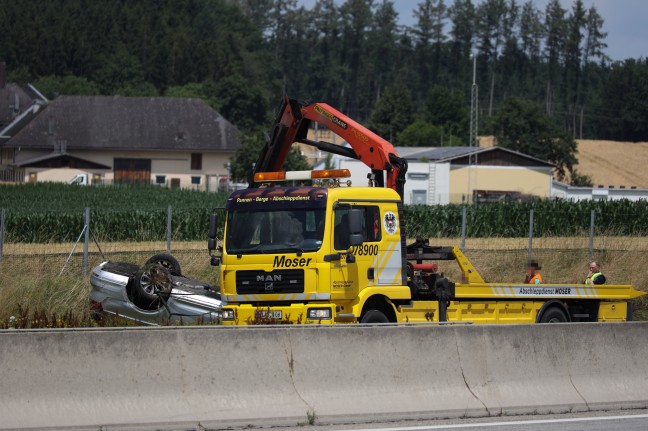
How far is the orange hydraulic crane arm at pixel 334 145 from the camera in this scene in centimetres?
1781

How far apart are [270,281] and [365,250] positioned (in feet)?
4.82

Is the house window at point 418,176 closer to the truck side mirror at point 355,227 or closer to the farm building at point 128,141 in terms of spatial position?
the farm building at point 128,141

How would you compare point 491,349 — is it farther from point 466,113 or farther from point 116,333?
point 466,113

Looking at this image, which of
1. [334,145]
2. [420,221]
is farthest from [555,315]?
[420,221]

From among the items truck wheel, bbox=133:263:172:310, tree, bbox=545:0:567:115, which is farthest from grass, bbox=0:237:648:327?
→ tree, bbox=545:0:567:115

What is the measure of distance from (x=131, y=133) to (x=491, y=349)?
8525 cm

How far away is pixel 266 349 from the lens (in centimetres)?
1080

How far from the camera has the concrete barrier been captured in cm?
1005

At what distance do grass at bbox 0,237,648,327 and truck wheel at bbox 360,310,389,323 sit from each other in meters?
3.80

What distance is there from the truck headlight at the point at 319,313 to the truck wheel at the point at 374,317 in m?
0.76

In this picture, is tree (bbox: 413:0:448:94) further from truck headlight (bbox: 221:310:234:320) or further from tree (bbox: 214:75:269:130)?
truck headlight (bbox: 221:310:234:320)

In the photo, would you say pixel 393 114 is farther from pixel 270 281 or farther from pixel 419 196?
pixel 270 281

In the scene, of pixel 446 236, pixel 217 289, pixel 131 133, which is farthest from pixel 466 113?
pixel 217 289

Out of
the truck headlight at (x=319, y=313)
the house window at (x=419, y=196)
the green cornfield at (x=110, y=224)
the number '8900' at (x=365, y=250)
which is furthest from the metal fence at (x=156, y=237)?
the house window at (x=419, y=196)
